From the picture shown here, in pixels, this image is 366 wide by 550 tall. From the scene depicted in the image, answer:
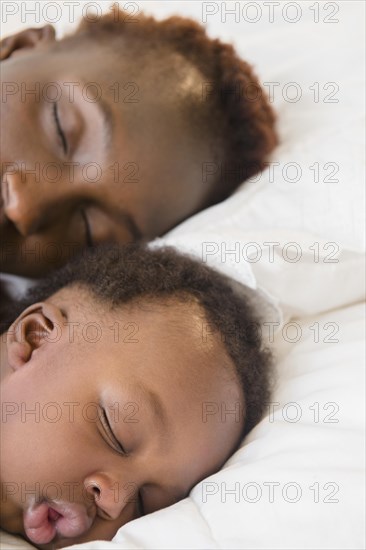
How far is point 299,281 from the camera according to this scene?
117 cm

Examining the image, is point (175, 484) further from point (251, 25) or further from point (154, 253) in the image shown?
point (251, 25)

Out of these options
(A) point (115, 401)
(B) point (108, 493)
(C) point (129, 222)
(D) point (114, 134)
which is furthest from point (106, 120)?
(B) point (108, 493)

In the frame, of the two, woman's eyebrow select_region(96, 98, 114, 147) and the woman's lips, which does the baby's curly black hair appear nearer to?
woman's eyebrow select_region(96, 98, 114, 147)

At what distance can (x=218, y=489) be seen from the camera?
88cm

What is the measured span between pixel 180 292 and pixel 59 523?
36 centimetres

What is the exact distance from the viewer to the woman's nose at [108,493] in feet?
2.89

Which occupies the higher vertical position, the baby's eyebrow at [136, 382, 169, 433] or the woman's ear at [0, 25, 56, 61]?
the woman's ear at [0, 25, 56, 61]

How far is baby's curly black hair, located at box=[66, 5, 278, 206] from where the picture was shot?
4.17 ft

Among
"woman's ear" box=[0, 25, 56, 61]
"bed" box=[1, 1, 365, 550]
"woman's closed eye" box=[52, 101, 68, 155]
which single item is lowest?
"bed" box=[1, 1, 365, 550]

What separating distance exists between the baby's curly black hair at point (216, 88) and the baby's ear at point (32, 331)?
424 mm

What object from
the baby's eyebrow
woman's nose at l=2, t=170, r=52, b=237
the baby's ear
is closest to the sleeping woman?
woman's nose at l=2, t=170, r=52, b=237

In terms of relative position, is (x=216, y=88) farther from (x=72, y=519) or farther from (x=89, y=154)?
(x=72, y=519)

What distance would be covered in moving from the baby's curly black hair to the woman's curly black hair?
0.81 ft

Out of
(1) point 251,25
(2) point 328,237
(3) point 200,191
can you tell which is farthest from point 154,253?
(1) point 251,25
